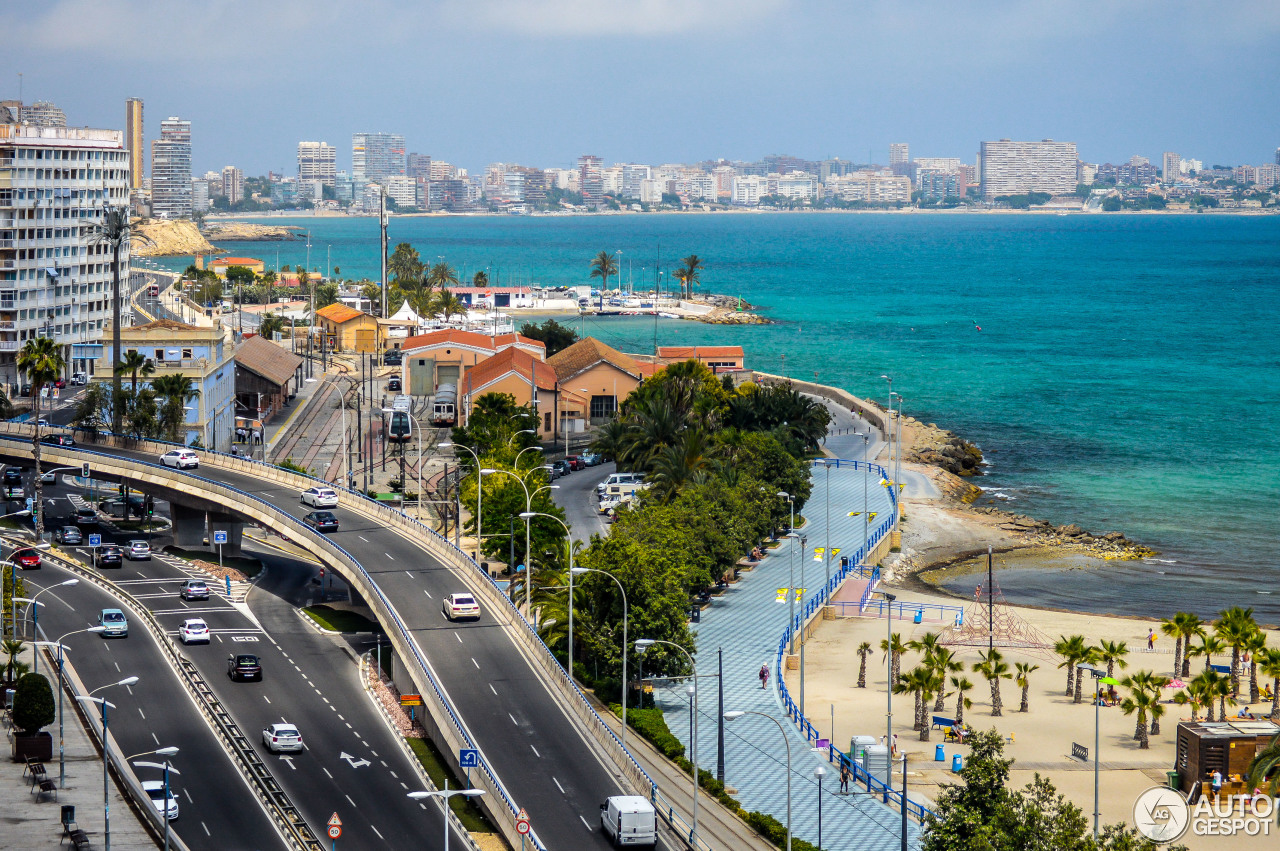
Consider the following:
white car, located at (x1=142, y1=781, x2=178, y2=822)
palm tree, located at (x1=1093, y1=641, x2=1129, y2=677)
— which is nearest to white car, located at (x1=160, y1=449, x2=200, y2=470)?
white car, located at (x1=142, y1=781, x2=178, y2=822)

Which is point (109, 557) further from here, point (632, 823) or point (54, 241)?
point (54, 241)

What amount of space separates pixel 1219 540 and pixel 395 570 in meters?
57.2

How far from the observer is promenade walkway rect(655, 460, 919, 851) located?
46344 mm

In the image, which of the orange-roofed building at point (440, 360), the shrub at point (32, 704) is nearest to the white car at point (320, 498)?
the shrub at point (32, 704)

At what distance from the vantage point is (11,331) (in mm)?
129500

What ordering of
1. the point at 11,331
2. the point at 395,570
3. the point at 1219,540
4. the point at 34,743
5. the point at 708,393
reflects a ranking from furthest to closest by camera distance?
the point at 11,331
the point at 708,393
the point at 1219,540
the point at 395,570
the point at 34,743

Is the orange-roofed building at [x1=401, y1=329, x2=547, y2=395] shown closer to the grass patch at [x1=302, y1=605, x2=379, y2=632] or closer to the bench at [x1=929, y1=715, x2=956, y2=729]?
the grass patch at [x1=302, y1=605, x2=379, y2=632]

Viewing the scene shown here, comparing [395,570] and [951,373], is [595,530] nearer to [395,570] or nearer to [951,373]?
[395,570]

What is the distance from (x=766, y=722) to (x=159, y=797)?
2201 centimetres

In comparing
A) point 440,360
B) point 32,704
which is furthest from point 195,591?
point 440,360

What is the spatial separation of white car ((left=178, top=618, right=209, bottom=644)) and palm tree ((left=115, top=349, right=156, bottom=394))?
1217 inches

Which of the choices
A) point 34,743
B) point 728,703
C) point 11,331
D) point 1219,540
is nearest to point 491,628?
point 728,703

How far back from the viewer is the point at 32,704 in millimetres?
49750

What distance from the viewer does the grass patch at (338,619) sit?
225ft
